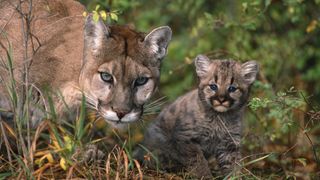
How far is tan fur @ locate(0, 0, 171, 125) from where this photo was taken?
778 centimetres

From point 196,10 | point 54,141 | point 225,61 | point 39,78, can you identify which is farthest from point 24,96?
point 196,10

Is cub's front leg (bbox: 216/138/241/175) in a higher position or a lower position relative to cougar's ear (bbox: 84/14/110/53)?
lower

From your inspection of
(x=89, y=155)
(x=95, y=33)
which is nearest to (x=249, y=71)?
(x=95, y=33)

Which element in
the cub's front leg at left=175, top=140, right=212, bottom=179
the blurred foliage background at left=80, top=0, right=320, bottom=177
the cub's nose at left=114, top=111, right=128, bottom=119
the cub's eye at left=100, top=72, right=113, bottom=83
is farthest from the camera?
the blurred foliage background at left=80, top=0, right=320, bottom=177

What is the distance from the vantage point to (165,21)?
1499cm

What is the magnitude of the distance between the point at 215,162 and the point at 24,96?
7.38 feet

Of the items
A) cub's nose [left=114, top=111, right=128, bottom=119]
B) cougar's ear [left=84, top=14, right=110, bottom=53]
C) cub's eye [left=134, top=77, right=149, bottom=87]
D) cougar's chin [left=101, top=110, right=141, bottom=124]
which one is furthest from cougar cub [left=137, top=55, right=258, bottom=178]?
cougar's ear [left=84, top=14, right=110, bottom=53]

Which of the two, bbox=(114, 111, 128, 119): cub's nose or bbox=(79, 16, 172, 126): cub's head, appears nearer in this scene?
bbox=(114, 111, 128, 119): cub's nose

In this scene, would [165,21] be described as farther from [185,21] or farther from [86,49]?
[86,49]

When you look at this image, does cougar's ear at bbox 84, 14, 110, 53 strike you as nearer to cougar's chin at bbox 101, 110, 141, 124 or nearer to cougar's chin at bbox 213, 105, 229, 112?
cougar's chin at bbox 101, 110, 141, 124

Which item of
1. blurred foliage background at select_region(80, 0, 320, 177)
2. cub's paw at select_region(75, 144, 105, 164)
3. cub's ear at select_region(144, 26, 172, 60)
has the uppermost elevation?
cub's ear at select_region(144, 26, 172, 60)

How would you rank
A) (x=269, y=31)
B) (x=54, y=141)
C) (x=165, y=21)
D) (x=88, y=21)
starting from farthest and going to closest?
(x=165, y=21), (x=269, y=31), (x=88, y=21), (x=54, y=141)

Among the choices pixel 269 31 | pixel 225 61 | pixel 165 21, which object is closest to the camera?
pixel 225 61

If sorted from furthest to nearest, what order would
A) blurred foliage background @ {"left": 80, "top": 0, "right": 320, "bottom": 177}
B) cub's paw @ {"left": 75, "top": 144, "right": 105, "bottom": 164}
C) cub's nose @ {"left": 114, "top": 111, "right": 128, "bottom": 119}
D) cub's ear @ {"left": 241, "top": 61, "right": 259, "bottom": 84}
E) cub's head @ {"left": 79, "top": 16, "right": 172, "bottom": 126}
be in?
blurred foliage background @ {"left": 80, "top": 0, "right": 320, "bottom": 177} < cub's ear @ {"left": 241, "top": 61, "right": 259, "bottom": 84} < cub's head @ {"left": 79, "top": 16, "right": 172, "bottom": 126} < cub's nose @ {"left": 114, "top": 111, "right": 128, "bottom": 119} < cub's paw @ {"left": 75, "top": 144, "right": 105, "bottom": 164}
